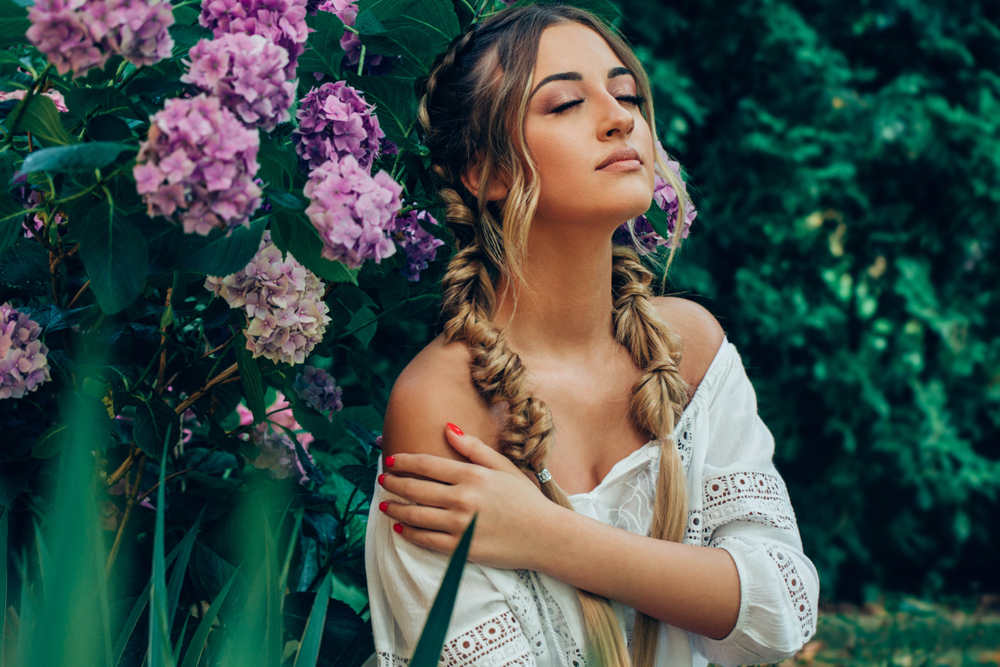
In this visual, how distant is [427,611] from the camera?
4.25 ft

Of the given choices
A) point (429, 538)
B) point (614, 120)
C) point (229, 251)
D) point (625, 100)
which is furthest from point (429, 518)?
point (625, 100)

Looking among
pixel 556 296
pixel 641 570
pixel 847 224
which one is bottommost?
pixel 847 224

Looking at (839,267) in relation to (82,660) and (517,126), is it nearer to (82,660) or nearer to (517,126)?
(517,126)

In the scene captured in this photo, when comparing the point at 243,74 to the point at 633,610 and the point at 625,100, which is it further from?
the point at 633,610

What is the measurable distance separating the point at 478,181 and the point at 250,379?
1.91ft

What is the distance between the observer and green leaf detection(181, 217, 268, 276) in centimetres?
102

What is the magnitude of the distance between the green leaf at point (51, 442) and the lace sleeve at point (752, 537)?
3.53ft

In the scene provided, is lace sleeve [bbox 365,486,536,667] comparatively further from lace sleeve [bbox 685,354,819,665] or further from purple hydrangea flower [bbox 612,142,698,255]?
purple hydrangea flower [bbox 612,142,698,255]

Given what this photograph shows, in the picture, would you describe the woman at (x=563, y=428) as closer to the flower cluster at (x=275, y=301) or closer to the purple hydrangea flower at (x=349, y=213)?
the flower cluster at (x=275, y=301)

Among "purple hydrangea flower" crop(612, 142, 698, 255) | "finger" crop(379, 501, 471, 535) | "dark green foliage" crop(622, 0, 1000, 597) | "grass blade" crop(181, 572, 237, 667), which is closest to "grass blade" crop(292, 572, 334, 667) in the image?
"grass blade" crop(181, 572, 237, 667)

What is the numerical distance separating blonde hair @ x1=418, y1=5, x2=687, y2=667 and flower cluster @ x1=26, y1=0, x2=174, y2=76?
67 centimetres

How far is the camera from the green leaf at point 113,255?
96 centimetres

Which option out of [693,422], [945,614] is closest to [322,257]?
[693,422]

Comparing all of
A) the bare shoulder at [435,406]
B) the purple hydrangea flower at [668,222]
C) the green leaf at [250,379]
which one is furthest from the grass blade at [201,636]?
the purple hydrangea flower at [668,222]
